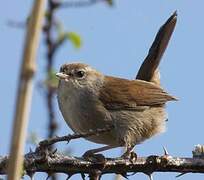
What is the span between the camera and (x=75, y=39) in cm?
403

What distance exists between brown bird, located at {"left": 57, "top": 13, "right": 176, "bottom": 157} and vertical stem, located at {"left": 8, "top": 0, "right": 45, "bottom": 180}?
166 inches

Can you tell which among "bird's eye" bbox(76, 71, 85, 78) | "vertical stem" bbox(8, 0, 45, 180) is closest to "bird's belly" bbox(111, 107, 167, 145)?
"bird's eye" bbox(76, 71, 85, 78)

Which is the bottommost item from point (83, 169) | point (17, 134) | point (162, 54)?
point (83, 169)

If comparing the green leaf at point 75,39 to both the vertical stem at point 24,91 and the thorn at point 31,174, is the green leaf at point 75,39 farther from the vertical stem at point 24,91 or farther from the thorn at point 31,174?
the vertical stem at point 24,91

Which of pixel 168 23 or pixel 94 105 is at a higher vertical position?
pixel 168 23

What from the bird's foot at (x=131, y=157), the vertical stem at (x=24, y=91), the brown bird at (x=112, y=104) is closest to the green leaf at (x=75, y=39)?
the bird's foot at (x=131, y=157)

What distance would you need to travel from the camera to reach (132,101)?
629 cm

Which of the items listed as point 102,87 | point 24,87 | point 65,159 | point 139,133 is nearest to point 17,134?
point 24,87

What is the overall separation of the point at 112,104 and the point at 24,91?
5.11m

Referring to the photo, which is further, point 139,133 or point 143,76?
point 143,76

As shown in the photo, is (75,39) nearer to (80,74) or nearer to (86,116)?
(86,116)

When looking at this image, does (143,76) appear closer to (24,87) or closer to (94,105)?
(94,105)

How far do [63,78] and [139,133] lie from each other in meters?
1.10

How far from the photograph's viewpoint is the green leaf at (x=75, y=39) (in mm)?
3928
